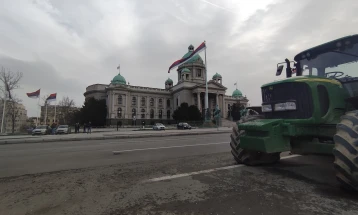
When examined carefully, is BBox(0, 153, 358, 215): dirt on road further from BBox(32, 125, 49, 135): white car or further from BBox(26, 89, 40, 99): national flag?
BBox(26, 89, 40, 99): national flag

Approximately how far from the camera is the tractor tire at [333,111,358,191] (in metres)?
3.12

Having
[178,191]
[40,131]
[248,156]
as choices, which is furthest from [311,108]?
[40,131]

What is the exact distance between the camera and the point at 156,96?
272ft

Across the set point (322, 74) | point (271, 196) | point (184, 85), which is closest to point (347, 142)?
point (271, 196)

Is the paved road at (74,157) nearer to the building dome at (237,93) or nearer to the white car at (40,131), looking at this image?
the white car at (40,131)

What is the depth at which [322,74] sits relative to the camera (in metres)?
4.95

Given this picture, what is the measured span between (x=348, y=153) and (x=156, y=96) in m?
80.9

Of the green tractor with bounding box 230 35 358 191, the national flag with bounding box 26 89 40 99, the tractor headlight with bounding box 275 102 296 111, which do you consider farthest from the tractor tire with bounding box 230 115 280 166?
the national flag with bounding box 26 89 40 99

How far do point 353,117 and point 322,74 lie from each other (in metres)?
1.99

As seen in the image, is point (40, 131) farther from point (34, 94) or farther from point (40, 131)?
point (34, 94)

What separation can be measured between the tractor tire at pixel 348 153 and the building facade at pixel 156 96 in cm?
6992

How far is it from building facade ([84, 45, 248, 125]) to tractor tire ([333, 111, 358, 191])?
69.9 m

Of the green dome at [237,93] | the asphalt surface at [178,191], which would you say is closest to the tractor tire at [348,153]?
the asphalt surface at [178,191]

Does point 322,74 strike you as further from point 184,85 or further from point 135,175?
point 184,85
